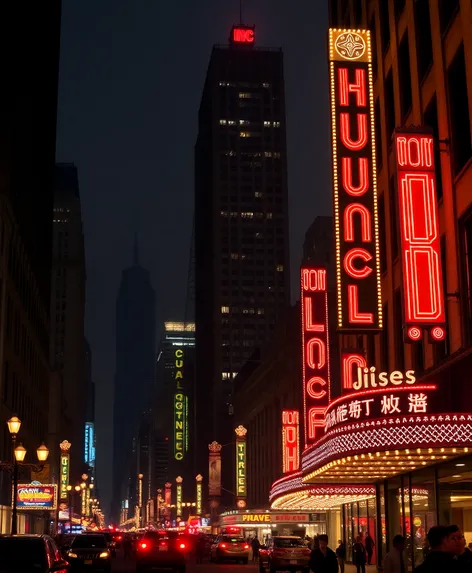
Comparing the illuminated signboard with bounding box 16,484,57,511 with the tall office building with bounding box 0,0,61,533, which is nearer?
the illuminated signboard with bounding box 16,484,57,511

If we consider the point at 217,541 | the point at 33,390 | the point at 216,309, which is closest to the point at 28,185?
the point at 33,390

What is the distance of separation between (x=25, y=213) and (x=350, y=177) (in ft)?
164

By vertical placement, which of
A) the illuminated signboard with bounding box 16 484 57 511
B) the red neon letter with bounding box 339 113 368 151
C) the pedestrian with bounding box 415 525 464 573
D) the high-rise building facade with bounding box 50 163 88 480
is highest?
the high-rise building facade with bounding box 50 163 88 480

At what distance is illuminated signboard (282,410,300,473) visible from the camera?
64625 mm

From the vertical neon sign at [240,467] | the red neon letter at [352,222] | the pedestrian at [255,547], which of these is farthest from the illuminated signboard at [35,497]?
the vertical neon sign at [240,467]

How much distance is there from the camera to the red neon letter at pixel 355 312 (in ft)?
94.3

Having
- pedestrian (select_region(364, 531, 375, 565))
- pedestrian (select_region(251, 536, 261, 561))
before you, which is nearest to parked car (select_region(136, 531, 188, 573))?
pedestrian (select_region(364, 531, 375, 565))

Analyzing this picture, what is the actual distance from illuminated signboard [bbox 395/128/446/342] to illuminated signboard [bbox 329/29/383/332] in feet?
10.7

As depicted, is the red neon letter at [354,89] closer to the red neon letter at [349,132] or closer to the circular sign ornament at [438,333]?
the red neon letter at [349,132]

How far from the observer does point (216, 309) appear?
192125 mm

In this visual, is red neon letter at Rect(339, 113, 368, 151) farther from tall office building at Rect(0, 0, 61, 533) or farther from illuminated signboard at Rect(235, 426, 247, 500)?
illuminated signboard at Rect(235, 426, 247, 500)

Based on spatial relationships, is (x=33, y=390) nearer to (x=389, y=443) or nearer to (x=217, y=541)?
(x=217, y=541)

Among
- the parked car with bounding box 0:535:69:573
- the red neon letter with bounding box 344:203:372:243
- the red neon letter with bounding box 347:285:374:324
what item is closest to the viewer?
the parked car with bounding box 0:535:69:573

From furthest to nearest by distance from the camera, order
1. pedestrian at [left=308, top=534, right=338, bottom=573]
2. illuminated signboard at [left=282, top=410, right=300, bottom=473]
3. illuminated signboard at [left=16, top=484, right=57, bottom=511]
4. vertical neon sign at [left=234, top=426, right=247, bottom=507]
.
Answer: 1. vertical neon sign at [left=234, top=426, right=247, bottom=507]
2. illuminated signboard at [left=282, top=410, right=300, bottom=473]
3. illuminated signboard at [left=16, top=484, right=57, bottom=511]
4. pedestrian at [left=308, top=534, right=338, bottom=573]
